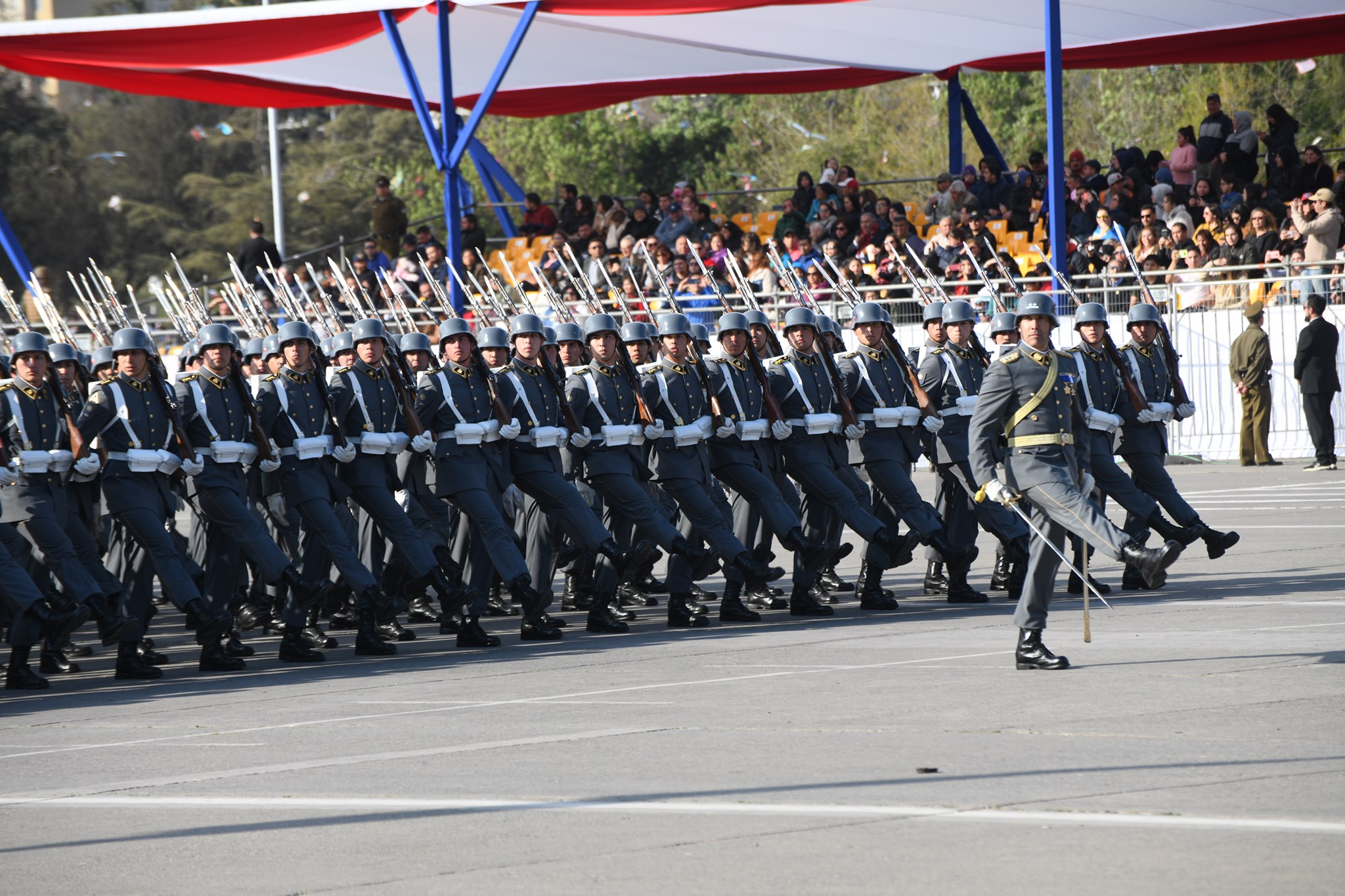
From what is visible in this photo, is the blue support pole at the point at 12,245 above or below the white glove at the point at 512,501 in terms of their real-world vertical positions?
above

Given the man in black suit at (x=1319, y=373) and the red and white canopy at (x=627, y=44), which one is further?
the red and white canopy at (x=627, y=44)

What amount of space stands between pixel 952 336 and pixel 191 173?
52.6 m

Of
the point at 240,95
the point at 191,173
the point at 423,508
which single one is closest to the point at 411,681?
the point at 423,508

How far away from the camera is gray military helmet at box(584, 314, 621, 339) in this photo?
37.8 feet

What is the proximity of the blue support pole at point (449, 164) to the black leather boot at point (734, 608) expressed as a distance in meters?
8.79

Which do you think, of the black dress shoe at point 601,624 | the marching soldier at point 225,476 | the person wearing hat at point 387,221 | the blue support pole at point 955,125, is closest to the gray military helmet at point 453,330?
the marching soldier at point 225,476

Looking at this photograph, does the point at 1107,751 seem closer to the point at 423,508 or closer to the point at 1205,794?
the point at 1205,794

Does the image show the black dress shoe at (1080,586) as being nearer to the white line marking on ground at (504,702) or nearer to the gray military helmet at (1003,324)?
the gray military helmet at (1003,324)

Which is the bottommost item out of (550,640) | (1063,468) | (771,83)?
(550,640)

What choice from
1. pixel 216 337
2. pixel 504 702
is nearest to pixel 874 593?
pixel 504 702

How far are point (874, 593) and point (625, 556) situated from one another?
5.42 ft

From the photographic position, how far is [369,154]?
207 ft

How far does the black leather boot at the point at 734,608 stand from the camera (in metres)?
11.2

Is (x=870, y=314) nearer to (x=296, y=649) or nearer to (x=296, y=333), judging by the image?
(x=296, y=333)
